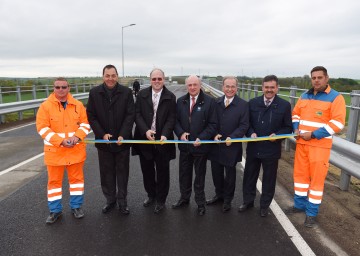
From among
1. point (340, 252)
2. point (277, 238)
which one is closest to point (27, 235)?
point (277, 238)

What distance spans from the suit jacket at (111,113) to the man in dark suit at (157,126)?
0.15 m

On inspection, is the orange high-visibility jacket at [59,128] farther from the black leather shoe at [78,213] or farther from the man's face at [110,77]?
the black leather shoe at [78,213]

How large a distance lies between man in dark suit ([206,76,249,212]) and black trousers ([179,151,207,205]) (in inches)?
9.1

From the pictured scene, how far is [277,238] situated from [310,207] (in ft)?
2.23

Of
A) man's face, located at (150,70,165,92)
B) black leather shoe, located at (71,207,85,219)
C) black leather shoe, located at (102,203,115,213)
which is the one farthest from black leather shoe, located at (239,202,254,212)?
black leather shoe, located at (71,207,85,219)

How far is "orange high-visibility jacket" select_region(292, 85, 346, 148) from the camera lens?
3.85 meters

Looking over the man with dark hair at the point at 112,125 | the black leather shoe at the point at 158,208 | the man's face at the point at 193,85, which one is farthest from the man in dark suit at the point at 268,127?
the man with dark hair at the point at 112,125

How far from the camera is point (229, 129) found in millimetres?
4352

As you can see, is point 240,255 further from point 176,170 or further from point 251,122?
point 176,170

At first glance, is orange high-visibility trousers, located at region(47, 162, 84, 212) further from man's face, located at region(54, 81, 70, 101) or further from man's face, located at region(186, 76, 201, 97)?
man's face, located at region(186, 76, 201, 97)

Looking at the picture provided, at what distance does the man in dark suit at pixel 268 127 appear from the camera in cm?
420

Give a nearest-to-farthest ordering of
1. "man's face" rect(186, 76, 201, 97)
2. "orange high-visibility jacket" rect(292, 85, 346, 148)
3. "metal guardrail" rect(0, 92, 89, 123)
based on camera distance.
→ "orange high-visibility jacket" rect(292, 85, 346, 148)
"man's face" rect(186, 76, 201, 97)
"metal guardrail" rect(0, 92, 89, 123)

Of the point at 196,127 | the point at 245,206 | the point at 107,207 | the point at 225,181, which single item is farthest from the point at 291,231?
the point at 107,207

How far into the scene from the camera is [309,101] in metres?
4.15
